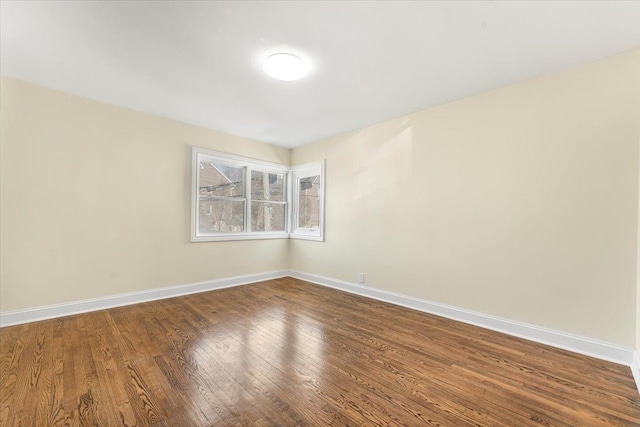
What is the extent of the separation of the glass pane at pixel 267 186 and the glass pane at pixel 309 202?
39cm

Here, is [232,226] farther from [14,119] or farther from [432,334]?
[432,334]

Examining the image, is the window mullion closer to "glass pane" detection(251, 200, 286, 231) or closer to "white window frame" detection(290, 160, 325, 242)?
"glass pane" detection(251, 200, 286, 231)

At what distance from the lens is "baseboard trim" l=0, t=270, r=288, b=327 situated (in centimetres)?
275

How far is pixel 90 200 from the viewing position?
3168 millimetres

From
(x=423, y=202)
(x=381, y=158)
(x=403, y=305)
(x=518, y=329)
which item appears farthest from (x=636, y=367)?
(x=381, y=158)

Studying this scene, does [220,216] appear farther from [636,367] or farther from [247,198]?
[636,367]

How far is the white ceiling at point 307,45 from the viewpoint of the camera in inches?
70.5

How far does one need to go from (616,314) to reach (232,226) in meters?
4.62

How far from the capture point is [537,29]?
1.93 m

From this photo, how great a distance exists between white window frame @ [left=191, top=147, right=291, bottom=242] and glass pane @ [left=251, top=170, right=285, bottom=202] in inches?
3.1

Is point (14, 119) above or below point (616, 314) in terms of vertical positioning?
above

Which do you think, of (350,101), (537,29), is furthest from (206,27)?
(537,29)

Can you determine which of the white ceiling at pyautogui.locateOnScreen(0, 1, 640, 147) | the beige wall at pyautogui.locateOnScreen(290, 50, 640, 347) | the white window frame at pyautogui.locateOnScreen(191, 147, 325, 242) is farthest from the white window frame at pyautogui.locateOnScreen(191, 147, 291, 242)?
the beige wall at pyautogui.locateOnScreen(290, 50, 640, 347)

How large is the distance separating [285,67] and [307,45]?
1.00ft
